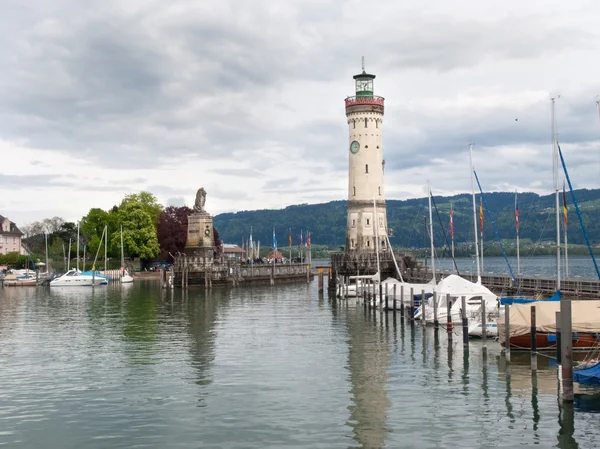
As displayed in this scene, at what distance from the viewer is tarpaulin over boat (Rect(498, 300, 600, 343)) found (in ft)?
104

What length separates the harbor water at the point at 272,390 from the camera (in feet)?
69.1

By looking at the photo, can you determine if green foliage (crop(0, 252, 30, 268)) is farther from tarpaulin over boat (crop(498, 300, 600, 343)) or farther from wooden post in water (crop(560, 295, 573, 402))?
wooden post in water (crop(560, 295, 573, 402))

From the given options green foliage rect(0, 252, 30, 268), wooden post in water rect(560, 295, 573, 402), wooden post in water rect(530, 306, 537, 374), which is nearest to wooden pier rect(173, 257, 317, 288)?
green foliage rect(0, 252, 30, 268)

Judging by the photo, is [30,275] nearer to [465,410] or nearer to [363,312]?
[363,312]

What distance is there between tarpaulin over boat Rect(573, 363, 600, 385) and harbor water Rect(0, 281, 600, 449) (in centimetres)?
67

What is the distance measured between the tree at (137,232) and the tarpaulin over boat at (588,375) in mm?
102153

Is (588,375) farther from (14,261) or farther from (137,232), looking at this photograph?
(14,261)

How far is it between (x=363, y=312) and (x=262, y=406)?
33.8 meters

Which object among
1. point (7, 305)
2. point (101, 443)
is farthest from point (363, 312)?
point (101, 443)

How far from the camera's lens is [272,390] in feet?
88.1

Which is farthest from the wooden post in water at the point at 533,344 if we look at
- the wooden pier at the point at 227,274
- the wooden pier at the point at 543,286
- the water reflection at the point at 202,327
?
the wooden pier at the point at 227,274

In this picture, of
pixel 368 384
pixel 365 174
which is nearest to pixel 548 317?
pixel 368 384

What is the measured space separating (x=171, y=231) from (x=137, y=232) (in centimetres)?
584

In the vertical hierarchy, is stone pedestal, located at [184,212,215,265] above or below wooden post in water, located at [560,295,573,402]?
above
